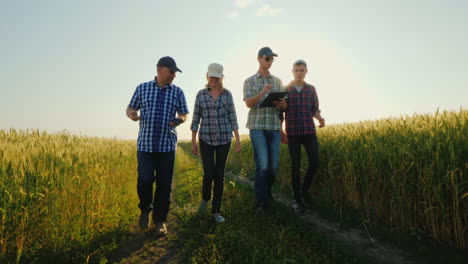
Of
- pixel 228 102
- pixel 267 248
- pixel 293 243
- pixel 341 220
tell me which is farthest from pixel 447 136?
pixel 228 102

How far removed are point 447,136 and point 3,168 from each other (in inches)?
224

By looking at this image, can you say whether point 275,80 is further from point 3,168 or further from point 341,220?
point 3,168

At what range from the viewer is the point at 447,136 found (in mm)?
3480

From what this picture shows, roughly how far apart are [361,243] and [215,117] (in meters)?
3.09

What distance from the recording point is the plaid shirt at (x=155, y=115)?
156 inches

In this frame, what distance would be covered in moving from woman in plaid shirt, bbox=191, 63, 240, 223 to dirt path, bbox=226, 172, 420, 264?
1.86 metres

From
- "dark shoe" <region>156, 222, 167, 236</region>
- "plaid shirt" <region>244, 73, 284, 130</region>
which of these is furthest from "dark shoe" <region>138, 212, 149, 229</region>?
"plaid shirt" <region>244, 73, 284, 130</region>

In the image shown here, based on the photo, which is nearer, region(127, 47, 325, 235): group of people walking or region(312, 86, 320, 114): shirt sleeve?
region(127, 47, 325, 235): group of people walking

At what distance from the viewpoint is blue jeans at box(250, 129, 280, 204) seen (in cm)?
482

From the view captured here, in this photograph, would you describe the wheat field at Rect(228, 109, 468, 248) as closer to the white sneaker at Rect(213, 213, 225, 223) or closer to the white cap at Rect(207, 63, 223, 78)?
the white sneaker at Rect(213, 213, 225, 223)

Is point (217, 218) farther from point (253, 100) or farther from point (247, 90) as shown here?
point (247, 90)

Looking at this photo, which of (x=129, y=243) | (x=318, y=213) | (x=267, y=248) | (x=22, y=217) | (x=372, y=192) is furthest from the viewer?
(x=318, y=213)

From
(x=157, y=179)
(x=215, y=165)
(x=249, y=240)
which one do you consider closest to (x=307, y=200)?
(x=215, y=165)

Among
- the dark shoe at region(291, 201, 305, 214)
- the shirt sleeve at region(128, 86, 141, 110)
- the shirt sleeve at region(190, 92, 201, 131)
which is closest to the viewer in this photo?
the shirt sleeve at region(128, 86, 141, 110)
